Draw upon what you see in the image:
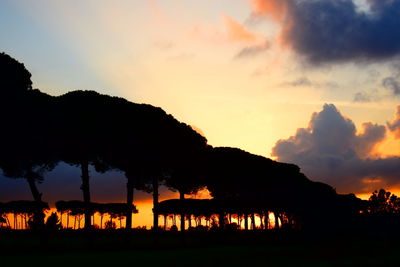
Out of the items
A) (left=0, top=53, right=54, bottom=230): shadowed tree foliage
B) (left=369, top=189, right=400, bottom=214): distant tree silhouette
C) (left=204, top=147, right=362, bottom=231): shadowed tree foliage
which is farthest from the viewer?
(left=369, top=189, right=400, bottom=214): distant tree silhouette

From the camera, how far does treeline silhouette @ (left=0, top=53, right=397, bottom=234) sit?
4516 cm

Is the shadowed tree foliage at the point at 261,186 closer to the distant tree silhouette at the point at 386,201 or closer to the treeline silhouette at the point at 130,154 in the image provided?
the treeline silhouette at the point at 130,154

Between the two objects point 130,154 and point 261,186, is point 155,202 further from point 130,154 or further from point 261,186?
point 261,186

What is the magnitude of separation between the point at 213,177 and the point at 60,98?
2511 centimetres

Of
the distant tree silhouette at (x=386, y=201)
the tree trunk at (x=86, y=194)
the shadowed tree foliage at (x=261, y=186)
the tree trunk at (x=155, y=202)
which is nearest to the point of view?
the tree trunk at (x=86, y=194)

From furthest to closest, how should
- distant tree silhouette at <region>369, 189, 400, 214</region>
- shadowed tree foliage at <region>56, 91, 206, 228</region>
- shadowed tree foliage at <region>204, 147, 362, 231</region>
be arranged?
1. distant tree silhouette at <region>369, 189, 400, 214</region>
2. shadowed tree foliage at <region>204, 147, 362, 231</region>
3. shadowed tree foliage at <region>56, 91, 206, 228</region>

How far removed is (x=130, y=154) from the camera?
51.0 meters

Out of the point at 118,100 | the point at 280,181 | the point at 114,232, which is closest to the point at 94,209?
the point at 114,232

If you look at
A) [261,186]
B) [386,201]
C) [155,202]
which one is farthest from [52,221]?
[386,201]

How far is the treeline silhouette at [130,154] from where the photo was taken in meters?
45.2

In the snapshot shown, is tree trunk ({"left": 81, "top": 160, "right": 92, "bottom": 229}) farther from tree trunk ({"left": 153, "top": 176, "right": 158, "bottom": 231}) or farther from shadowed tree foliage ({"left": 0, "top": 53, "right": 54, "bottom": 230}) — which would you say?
tree trunk ({"left": 153, "top": 176, "right": 158, "bottom": 231})

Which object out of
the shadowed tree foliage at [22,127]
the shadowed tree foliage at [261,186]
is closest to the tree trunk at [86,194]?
the shadowed tree foliage at [22,127]

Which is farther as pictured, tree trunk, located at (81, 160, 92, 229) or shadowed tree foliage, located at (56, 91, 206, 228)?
shadowed tree foliage, located at (56, 91, 206, 228)

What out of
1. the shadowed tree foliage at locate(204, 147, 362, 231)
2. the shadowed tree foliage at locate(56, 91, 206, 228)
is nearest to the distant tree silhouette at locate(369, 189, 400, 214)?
the shadowed tree foliage at locate(204, 147, 362, 231)
